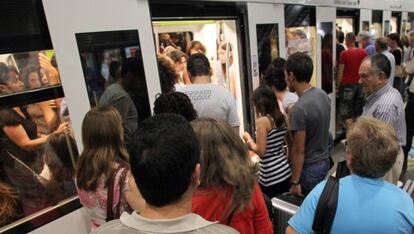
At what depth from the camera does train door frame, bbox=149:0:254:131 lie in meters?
2.36

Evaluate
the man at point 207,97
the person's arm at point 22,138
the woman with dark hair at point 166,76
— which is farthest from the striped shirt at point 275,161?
the person's arm at point 22,138

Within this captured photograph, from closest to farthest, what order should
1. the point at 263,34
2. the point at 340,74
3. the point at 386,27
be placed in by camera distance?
the point at 263,34 → the point at 340,74 → the point at 386,27

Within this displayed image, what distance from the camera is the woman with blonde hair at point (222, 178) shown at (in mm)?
1146

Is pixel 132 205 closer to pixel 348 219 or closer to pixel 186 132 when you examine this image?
pixel 186 132

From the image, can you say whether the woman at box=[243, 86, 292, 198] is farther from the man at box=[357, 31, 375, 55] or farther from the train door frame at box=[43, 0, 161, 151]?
the man at box=[357, 31, 375, 55]

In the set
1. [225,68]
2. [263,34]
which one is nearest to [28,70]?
[263,34]

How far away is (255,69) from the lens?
3.34 metres

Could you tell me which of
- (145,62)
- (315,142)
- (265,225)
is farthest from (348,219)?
(145,62)

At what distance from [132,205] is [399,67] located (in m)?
6.04

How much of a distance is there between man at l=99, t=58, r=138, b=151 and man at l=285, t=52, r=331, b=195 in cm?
112

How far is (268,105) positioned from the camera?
7.00 ft

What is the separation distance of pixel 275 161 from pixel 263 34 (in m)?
1.68

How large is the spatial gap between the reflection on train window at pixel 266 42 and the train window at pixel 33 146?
87.2 inches

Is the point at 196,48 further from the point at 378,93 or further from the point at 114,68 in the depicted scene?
the point at 378,93
